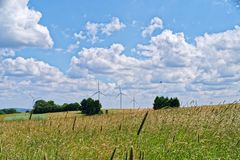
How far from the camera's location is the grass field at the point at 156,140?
6.76 m

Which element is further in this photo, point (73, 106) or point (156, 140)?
point (73, 106)

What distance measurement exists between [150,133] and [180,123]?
104 cm

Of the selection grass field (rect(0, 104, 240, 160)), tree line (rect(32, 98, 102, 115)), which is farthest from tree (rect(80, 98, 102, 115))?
grass field (rect(0, 104, 240, 160))

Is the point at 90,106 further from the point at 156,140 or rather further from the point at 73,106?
the point at 156,140

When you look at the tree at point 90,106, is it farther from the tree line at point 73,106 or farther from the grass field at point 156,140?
the grass field at point 156,140

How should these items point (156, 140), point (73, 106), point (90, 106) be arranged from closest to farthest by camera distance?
Result: point (156, 140)
point (90, 106)
point (73, 106)

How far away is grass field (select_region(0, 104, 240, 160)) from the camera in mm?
6758

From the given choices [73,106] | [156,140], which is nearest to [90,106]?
[73,106]

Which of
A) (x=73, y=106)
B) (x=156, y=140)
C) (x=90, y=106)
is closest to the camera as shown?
(x=156, y=140)

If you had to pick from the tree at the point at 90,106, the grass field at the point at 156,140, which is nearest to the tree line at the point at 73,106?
the tree at the point at 90,106

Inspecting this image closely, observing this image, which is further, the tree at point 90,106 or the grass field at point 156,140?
the tree at point 90,106

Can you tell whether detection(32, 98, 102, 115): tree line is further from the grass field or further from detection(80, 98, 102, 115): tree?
the grass field

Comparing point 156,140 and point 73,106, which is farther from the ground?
point 73,106

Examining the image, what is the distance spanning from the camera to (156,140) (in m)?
9.23
